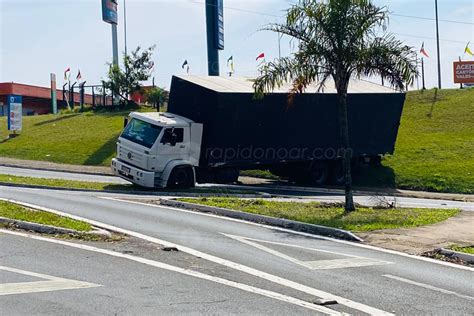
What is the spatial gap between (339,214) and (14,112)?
3298 centimetres

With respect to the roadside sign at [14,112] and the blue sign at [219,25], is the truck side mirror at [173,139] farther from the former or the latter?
the roadside sign at [14,112]

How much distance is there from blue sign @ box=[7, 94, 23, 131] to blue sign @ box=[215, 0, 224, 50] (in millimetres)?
14757

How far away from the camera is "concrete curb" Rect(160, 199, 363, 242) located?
12.5 m

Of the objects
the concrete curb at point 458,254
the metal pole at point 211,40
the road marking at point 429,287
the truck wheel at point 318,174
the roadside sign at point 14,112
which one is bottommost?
the road marking at point 429,287

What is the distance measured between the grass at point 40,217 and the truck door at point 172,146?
7954 millimetres

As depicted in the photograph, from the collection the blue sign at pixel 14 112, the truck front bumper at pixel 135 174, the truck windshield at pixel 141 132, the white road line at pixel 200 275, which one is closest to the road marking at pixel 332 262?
the white road line at pixel 200 275

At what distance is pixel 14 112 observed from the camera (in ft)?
141

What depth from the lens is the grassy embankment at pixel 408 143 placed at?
2975 centimetres

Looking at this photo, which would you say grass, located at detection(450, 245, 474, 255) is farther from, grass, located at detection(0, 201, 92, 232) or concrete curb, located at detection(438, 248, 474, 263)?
grass, located at detection(0, 201, 92, 232)

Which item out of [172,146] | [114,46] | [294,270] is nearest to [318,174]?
[172,146]

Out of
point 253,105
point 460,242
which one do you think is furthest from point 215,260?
point 253,105

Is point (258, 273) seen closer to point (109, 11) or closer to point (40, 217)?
point (40, 217)

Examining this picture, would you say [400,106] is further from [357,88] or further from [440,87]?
[440,87]

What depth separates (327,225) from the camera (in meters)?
13.2
